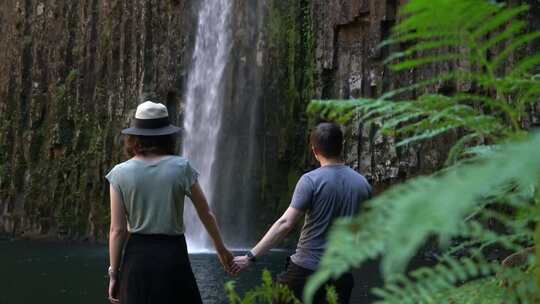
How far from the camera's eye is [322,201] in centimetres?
369

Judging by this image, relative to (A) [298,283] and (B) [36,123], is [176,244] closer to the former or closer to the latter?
(A) [298,283]

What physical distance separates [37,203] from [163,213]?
23.8 m

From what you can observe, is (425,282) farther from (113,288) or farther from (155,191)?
(113,288)

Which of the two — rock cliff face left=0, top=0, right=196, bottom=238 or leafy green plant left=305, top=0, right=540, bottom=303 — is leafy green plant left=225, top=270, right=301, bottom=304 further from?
rock cliff face left=0, top=0, right=196, bottom=238

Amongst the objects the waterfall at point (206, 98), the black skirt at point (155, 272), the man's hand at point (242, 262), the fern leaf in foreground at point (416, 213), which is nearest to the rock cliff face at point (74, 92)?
the waterfall at point (206, 98)

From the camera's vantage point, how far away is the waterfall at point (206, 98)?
2250 cm

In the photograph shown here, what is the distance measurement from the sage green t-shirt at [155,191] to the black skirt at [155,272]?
53 mm

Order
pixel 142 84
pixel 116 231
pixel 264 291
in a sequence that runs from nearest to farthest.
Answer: pixel 264 291, pixel 116 231, pixel 142 84

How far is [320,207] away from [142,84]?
20968 mm

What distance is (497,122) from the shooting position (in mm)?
1322

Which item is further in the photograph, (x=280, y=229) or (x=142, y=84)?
(x=142, y=84)

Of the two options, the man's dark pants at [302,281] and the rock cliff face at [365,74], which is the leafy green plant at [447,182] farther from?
the rock cliff face at [365,74]

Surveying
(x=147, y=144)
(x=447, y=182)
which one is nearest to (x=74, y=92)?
(x=147, y=144)

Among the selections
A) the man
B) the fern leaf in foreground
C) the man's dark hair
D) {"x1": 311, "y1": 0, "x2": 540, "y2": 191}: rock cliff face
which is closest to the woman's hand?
the man
